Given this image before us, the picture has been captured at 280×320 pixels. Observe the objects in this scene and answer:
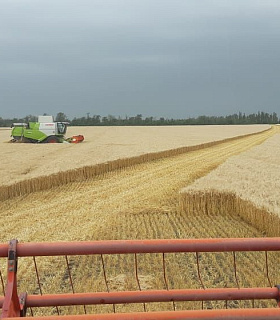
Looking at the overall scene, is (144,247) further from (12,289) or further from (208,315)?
(12,289)

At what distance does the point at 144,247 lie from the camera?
3002 millimetres

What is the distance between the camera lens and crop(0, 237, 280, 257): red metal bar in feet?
9.77

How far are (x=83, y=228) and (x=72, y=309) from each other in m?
3.35

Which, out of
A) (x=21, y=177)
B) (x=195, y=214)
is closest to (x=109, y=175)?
(x=21, y=177)

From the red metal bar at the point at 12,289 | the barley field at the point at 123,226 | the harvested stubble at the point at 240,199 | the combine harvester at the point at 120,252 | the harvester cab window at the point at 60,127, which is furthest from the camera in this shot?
the harvester cab window at the point at 60,127

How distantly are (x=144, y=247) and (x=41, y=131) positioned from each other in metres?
27.7

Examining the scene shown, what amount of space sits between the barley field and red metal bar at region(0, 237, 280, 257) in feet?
4.63

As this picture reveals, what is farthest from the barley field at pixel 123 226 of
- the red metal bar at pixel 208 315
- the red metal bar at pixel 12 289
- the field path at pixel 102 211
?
the red metal bar at pixel 208 315

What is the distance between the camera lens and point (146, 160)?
1955cm

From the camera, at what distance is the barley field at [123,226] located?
197 inches

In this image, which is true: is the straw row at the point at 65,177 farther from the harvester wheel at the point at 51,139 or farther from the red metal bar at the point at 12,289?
the harvester wheel at the point at 51,139

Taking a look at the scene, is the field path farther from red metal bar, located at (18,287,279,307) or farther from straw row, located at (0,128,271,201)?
red metal bar, located at (18,287,279,307)

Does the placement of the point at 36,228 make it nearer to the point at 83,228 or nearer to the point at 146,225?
the point at 83,228

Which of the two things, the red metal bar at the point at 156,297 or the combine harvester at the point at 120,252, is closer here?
the combine harvester at the point at 120,252
